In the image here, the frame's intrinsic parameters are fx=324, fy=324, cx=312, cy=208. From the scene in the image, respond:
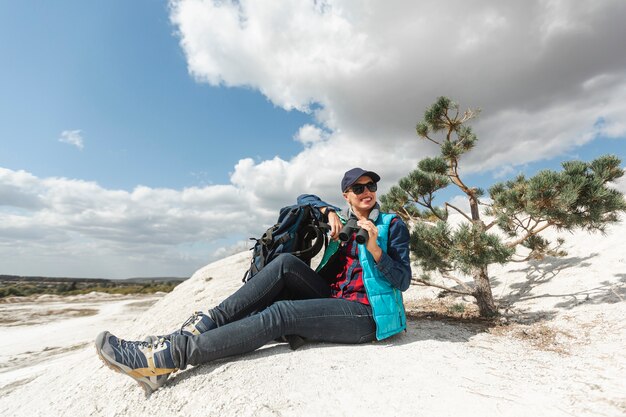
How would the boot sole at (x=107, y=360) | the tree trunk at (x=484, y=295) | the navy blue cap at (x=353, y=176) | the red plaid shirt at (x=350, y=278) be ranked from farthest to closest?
the tree trunk at (x=484, y=295) < the navy blue cap at (x=353, y=176) < the red plaid shirt at (x=350, y=278) < the boot sole at (x=107, y=360)

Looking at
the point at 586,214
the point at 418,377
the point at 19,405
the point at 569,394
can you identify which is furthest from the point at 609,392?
the point at 19,405

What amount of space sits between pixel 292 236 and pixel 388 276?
101 centimetres

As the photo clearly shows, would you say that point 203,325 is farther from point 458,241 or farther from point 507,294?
point 507,294

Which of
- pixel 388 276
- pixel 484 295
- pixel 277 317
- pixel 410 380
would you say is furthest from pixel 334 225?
pixel 484 295

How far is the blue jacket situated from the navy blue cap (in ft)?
1.54

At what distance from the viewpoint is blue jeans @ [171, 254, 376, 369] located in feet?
8.14

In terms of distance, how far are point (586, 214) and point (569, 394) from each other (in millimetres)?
2803

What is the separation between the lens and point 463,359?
2754 mm

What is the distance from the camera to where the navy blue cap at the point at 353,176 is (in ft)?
10.2

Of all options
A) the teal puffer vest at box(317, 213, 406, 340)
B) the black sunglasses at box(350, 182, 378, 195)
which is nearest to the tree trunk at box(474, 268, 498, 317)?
the teal puffer vest at box(317, 213, 406, 340)

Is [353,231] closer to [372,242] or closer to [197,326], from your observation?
[372,242]

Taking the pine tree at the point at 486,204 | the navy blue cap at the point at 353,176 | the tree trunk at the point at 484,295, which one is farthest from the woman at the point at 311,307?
the tree trunk at the point at 484,295

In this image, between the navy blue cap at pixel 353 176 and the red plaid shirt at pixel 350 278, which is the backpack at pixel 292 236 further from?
the navy blue cap at pixel 353 176

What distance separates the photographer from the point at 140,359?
2332mm
